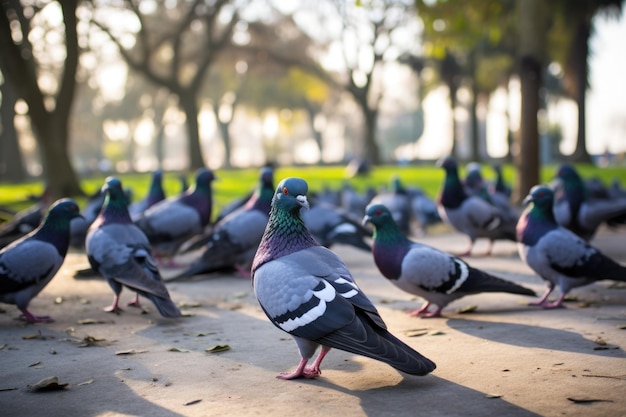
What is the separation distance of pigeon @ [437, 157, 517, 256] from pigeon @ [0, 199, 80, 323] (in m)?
5.24

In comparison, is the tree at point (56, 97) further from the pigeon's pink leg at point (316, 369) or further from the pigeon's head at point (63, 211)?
the pigeon's pink leg at point (316, 369)

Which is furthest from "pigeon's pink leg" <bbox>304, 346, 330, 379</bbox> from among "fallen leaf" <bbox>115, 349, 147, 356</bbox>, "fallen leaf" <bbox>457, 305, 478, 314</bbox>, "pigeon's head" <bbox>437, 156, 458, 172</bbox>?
"pigeon's head" <bbox>437, 156, 458, 172</bbox>

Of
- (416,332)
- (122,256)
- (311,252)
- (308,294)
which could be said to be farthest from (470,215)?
(308,294)

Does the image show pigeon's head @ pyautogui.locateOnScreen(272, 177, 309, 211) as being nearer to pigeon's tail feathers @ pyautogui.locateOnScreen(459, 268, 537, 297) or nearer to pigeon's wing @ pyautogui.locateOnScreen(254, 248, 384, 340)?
pigeon's wing @ pyautogui.locateOnScreen(254, 248, 384, 340)

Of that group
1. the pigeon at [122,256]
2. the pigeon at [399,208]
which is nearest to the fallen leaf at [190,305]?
the pigeon at [122,256]

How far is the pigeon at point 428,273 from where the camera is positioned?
5.66 metres

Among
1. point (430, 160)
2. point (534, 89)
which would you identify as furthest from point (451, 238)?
point (430, 160)

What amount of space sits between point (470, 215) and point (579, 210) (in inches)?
54.2

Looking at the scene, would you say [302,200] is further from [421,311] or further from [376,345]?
[421,311]

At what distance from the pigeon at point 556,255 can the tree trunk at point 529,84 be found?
279 inches

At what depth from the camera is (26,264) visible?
5754 mm

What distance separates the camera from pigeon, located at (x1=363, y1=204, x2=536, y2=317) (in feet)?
18.6

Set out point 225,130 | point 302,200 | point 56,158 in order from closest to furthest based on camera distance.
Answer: point 302,200 < point 56,158 < point 225,130

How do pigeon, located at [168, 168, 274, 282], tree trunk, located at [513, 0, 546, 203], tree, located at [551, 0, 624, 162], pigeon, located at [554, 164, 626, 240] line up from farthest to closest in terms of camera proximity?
tree, located at [551, 0, 624, 162]
tree trunk, located at [513, 0, 546, 203]
pigeon, located at [554, 164, 626, 240]
pigeon, located at [168, 168, 274, 282]
